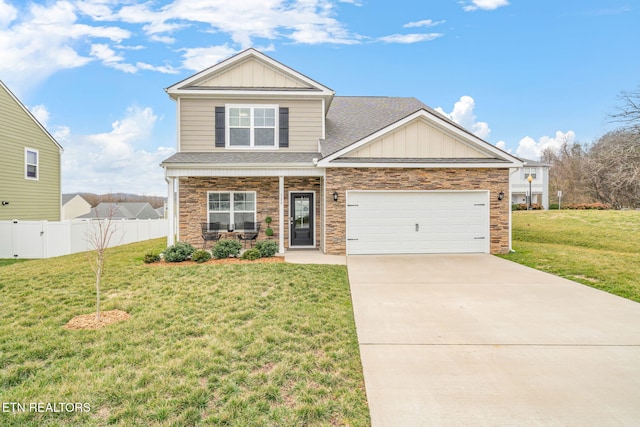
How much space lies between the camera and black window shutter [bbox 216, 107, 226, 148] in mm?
12828

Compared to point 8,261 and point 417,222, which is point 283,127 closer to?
point 417,222

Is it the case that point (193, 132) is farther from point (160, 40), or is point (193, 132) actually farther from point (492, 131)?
point (492, 131)

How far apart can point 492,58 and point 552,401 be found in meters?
19.4

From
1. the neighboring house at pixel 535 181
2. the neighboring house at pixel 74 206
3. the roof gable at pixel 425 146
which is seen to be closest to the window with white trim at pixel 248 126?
the roof gable at pixel 425 146

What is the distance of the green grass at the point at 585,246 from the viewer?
8.46 meters

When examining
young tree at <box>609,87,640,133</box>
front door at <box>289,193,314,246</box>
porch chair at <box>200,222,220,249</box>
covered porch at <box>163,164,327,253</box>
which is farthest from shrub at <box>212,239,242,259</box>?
young tree at <box>609,87,640,133</box>

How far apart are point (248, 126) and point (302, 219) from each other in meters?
4.03

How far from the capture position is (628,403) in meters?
3.33

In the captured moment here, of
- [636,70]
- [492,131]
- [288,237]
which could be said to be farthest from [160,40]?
[492,131]

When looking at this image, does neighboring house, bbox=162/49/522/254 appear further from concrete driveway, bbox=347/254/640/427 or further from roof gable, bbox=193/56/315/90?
concrete driveway, bbox=347/254/640/427

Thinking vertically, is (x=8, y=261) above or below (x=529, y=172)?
below

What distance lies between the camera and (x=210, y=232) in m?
12.7

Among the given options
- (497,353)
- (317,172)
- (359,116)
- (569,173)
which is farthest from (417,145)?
(569,173)

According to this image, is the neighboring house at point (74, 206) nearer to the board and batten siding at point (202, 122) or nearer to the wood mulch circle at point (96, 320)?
the board and batten siding at point (202, 122)
